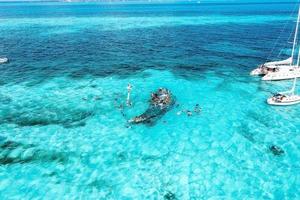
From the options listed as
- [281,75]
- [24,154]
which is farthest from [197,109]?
[24,154]

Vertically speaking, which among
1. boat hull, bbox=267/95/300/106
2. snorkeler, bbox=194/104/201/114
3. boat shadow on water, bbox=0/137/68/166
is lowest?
boat shadow on water, bbox=0/137/68/166

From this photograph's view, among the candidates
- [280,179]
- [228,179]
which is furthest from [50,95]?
[280,179]

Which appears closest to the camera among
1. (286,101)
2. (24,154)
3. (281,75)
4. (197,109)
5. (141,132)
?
(24,154)

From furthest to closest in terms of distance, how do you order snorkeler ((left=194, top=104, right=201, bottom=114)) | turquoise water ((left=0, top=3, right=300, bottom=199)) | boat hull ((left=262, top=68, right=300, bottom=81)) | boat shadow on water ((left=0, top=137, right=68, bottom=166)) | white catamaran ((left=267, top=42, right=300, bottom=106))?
boat hull ((left=262, top=68, right=300, bottom=81))
white catamaran ((left=267, top=42, right=300, bottom=106))
snorkeler ((left=194, top=104, right=201, bottom=114))
boat shadow on water ((left=0, top=137, right=68, bottom=166))
turquoise water ((left=0, top=3, right=300, bottom=199))

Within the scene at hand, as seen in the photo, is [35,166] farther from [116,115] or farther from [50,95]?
[50,95]

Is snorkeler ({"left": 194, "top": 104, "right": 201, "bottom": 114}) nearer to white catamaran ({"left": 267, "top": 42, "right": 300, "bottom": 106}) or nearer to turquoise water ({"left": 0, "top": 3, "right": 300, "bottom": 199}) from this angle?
turquoise water ({"left": 0, "top": 3, "right": 300, "bottom": 199})

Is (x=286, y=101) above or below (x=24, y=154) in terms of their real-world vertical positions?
above

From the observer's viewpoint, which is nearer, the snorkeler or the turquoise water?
the turquoise water

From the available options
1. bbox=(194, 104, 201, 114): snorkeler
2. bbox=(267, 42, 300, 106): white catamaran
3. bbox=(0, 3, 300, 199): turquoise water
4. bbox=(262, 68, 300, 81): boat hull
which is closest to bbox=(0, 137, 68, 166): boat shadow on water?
bbox=(0, 3, 300, 199): turquoise water

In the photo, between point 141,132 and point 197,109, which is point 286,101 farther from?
point 141,132
